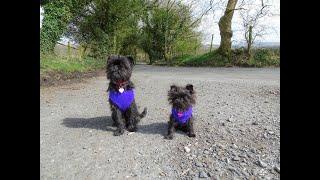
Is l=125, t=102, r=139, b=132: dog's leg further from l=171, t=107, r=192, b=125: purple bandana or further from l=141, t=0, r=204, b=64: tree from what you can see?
l=141, t=0, r=204, b=64: tree

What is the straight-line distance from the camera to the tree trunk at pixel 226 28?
21019 mm

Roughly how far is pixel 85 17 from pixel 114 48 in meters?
2.46

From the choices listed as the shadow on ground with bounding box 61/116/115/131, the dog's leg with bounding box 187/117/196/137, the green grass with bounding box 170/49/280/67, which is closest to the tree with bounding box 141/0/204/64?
the green grass with bounding box 170/49/280/67

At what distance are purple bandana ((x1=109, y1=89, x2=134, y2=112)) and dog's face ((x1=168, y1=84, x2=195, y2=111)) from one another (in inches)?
27.7

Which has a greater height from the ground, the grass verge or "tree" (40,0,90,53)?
"tree" (40,0,90,53)

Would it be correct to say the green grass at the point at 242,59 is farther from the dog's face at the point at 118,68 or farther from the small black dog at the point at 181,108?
the dog's face at the point at 118,68

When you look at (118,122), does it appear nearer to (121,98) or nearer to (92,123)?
(121,98)

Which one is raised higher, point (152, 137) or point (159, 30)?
point (159, 30)

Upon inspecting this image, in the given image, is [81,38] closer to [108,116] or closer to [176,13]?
[176,13]

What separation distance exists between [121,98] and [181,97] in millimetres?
991

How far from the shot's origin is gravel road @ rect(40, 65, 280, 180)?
452 centimetres
